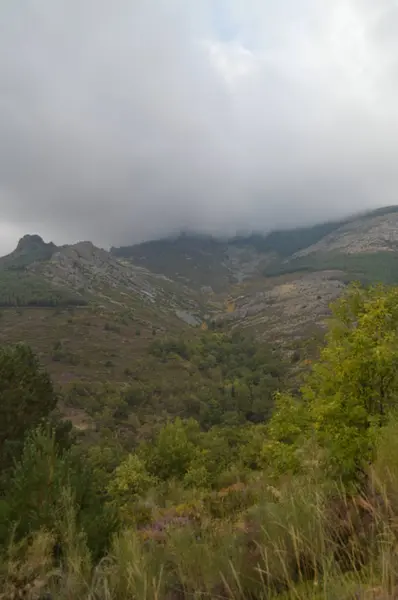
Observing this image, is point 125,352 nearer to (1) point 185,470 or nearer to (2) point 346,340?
(1) point 185,470

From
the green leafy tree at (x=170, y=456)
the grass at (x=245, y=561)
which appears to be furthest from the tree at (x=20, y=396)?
the grass at (x=245, y=561)

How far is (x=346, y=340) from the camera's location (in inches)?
441

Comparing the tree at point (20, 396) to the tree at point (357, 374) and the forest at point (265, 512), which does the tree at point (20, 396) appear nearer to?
the forest at point (265, 512)

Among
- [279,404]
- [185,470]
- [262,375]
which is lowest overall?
[262,375]

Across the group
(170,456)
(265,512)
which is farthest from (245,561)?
(170,456)

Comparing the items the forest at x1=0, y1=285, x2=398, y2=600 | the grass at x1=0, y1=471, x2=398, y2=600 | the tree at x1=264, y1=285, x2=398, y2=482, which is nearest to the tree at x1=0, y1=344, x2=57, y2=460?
the forest at x1=0, y1=285, x2=398, y2=600

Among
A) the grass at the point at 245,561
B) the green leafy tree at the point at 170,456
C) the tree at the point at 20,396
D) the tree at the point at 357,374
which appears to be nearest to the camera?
the grass at the point at 245,561

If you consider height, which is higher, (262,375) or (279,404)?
(279,404)

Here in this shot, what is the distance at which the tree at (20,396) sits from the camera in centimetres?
2462

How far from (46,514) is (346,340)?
7.71m

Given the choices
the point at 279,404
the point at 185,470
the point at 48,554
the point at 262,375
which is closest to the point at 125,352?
the point at 262,375

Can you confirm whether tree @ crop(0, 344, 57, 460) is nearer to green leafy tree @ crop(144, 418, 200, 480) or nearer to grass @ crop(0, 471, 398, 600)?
green leafy tree @ crop(144, 418, 200, 480)

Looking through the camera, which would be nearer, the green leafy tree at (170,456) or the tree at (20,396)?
the tree at (20,396)

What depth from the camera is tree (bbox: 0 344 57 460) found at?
24.6m
